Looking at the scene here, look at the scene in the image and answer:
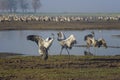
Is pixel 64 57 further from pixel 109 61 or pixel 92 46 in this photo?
pixel 92 46

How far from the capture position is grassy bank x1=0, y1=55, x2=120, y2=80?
1833 cm

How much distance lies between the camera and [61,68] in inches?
816

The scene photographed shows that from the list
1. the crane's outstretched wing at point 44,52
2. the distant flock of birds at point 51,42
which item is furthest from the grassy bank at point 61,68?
the distant flock of birds at point 51,42

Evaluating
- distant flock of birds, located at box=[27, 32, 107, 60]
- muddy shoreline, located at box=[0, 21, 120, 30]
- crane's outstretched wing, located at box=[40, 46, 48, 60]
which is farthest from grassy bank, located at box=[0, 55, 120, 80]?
muddy shoreline, located at box=[0, 21, 120, 30]

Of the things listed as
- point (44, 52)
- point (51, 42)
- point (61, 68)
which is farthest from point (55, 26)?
point (61, 68)

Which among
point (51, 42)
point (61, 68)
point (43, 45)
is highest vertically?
point (51, 42)

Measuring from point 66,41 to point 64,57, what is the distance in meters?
1.64

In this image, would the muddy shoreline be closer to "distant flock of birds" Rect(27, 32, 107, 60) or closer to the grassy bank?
"distant flock of birds" Rect(27, 32, 107, 60)

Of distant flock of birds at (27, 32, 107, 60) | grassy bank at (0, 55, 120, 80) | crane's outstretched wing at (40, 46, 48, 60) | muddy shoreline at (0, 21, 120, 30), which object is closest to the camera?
grassy bank at (0, 55, 120, 80)

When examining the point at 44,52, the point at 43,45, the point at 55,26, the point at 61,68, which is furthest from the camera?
the point at 55,26

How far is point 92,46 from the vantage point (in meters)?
30.6

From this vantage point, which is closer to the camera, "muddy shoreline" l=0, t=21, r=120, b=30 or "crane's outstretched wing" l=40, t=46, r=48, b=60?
"crane's outstretched wing" l=40, t=46, r=48, b=60

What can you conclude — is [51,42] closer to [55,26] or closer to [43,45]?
[43,45]

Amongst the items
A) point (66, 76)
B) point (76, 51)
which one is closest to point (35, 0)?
point (76, 51)
